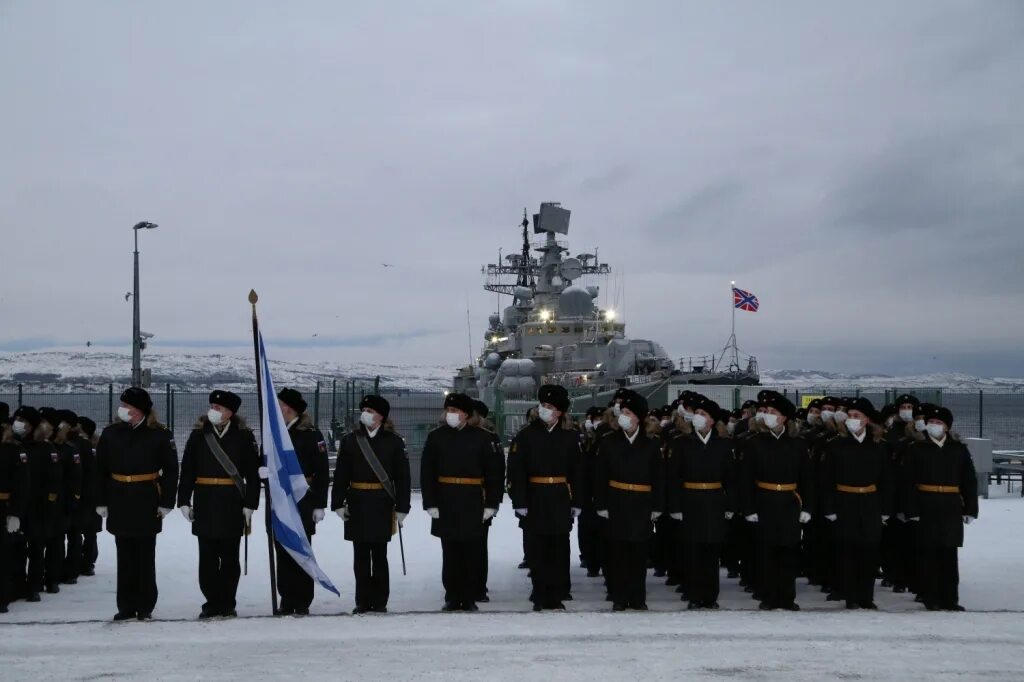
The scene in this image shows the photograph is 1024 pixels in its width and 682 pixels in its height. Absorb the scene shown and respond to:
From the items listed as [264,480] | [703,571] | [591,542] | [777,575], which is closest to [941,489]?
[777,575]

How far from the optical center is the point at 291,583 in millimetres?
8273

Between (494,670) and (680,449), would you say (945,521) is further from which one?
(494,670)

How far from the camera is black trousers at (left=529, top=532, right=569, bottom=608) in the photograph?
862 centimetres

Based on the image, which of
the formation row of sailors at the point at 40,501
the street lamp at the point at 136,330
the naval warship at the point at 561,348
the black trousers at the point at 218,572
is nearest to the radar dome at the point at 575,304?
the naval warship at the point at 561,348

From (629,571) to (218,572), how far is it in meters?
3.64

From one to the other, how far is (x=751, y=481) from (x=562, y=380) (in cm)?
2695

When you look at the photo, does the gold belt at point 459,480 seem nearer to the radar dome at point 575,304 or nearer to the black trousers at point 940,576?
the black trousers at point 940,576

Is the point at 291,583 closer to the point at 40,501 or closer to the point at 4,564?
the point at 4,564

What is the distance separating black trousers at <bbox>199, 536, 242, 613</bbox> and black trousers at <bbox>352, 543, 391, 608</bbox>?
1058 millimetres

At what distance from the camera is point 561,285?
161ft

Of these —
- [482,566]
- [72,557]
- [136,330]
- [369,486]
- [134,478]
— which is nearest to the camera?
[134,478]

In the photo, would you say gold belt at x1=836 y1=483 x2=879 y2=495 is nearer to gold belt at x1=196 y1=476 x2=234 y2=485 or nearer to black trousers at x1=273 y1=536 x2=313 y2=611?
black trousers at x1=273 y1=536 x2=313 y2=611

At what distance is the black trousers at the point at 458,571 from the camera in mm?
8445

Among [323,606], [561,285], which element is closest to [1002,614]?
[323,606]
